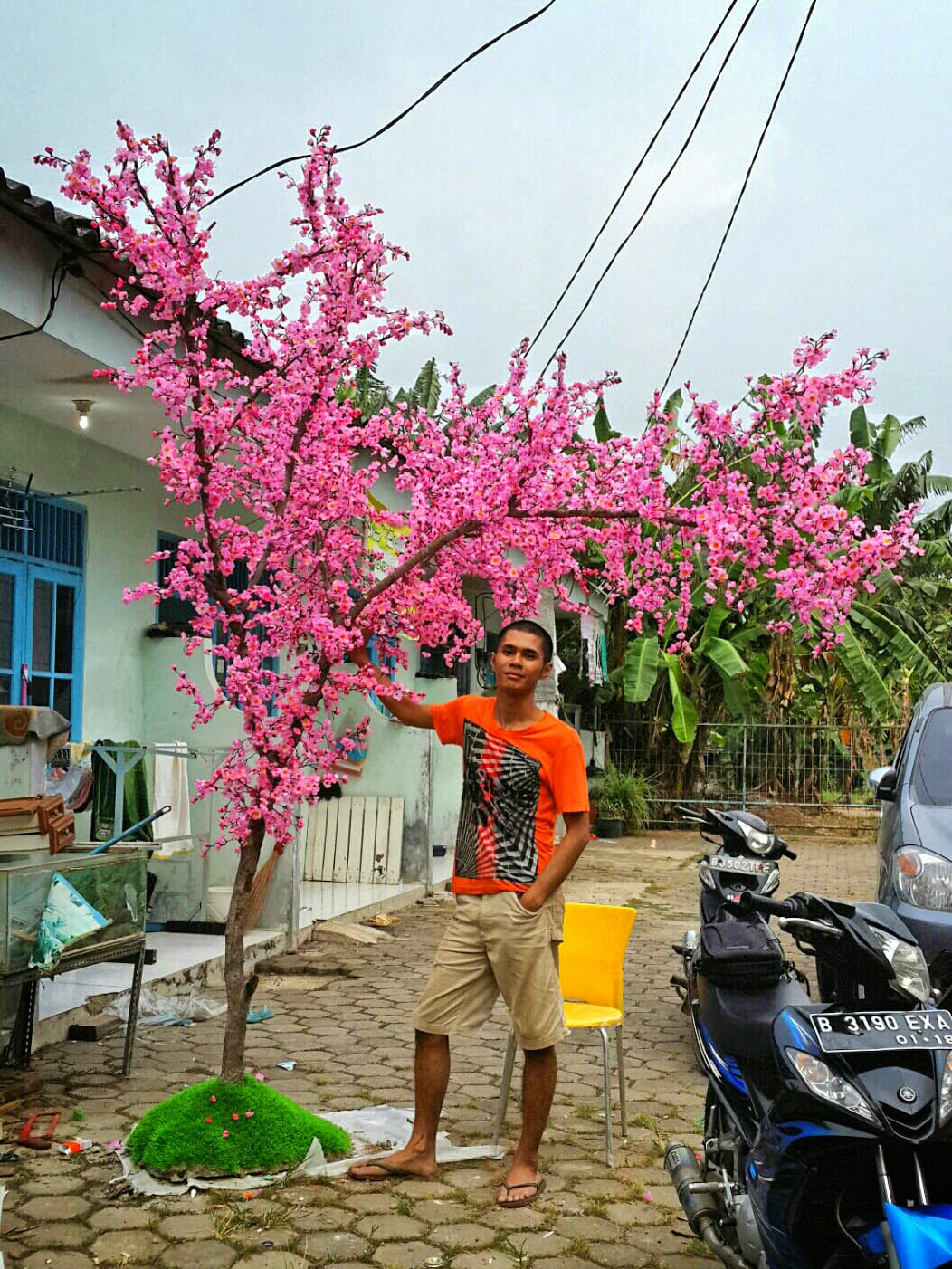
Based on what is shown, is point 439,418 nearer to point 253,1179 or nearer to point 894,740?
point 253,1179

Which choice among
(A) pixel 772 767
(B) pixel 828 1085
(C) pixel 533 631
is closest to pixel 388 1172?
(C) pixel 533 631

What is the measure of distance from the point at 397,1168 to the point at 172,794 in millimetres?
4405

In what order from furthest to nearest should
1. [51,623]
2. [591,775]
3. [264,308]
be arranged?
[591,775] < [51,623] < [264,308]

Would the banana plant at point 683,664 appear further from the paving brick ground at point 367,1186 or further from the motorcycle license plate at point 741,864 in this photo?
the motorcycle license plate at point 741,864

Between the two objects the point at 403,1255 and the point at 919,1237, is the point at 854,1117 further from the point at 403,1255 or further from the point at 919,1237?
the point at 403,1255

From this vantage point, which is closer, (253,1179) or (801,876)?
(253,1179)

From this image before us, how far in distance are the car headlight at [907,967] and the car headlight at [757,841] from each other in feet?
4.47

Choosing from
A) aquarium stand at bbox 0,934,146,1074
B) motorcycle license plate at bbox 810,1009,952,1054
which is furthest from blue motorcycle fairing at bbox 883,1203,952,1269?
aquarium stand at bbox 0,934,146,1074

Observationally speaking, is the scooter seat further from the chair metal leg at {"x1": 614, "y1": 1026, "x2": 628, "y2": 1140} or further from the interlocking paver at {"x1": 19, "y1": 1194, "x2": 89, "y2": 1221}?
the interlocking paver at {"x1": 19, "y1": 1194, "x2": 89, "y2": 1221}

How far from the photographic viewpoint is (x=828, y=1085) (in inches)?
106

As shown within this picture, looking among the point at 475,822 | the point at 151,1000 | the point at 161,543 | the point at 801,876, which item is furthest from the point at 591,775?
the point at 475,822

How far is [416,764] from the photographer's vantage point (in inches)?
440

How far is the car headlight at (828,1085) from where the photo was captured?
2.62 metres

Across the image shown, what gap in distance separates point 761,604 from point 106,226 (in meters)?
15.2
